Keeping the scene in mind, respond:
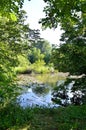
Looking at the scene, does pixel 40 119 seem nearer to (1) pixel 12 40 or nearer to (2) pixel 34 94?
(1) pixel 12 40

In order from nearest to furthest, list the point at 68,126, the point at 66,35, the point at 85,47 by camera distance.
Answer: the point at 68,126
the point at 85,47
the point at 66,35

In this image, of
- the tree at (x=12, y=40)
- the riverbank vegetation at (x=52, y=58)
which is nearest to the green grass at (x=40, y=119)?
the riverbank vegetation at (x=52, y=58)

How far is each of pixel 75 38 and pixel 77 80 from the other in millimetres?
3100

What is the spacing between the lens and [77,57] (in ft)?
64.7

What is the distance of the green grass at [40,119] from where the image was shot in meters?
8.96

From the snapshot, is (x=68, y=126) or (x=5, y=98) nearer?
(x=68, y=126)

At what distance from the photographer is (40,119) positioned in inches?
388

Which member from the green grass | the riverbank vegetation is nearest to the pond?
the riverbank vegetation

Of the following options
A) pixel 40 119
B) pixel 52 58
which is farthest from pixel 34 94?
pixel 40 119

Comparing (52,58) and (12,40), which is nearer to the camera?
(12,40)

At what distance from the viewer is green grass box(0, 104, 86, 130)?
8.96 metres

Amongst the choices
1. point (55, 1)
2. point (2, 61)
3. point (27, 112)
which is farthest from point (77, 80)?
point (55, 1)

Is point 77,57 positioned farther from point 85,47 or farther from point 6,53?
point 6,53

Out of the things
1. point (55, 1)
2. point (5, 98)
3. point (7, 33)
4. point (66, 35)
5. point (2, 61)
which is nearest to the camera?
point (55, 1)
